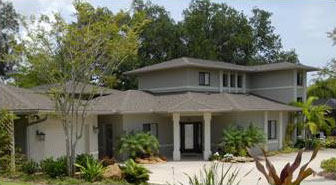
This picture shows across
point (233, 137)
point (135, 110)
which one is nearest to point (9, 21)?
point (135, 110)

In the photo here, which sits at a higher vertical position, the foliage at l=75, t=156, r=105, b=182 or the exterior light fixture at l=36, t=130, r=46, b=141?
the exterior light fixture at l=36, t=130, r=46, b=141

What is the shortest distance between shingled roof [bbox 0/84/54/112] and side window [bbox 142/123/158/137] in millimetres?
6307

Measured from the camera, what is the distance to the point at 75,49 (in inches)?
597

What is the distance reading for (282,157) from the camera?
81.4ft

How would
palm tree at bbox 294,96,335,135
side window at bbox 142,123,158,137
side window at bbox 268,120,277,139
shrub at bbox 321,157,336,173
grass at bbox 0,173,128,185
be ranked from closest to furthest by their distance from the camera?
grass at bbox 0,173,128,185, shrub at bbox 321,157,336,173, side window at bbox 142,123,158,137, side window at bbox 268,120,277,139, palm tree at bbox 294,96,335,135

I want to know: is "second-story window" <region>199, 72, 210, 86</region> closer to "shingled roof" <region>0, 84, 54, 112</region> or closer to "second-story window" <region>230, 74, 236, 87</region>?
"second-story window" <region>230, 74, 236, 87</region>

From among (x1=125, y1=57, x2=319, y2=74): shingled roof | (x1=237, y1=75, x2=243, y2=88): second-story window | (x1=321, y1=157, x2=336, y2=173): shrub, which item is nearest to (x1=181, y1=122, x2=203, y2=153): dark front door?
(x1=125, y1=57, x2=319, y2=74): shingled roof

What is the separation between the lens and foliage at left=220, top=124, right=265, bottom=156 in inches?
922

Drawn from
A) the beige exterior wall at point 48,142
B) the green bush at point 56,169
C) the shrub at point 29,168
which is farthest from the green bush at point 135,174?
the beige exterior wall at point 48,142

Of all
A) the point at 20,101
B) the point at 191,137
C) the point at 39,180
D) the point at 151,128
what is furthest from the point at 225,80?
the point at 39,180

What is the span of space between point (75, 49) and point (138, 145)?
8.58 m

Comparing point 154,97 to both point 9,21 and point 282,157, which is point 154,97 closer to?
point 282,157

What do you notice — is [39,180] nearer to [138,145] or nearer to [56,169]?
[56,169]

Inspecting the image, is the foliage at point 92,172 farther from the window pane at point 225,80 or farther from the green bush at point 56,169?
the window pane at point 225,80
